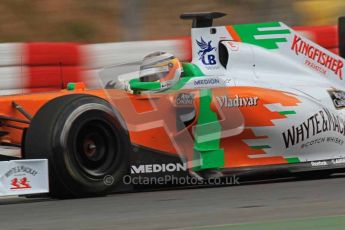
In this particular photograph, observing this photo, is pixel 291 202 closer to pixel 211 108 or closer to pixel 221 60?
pixel 211 108

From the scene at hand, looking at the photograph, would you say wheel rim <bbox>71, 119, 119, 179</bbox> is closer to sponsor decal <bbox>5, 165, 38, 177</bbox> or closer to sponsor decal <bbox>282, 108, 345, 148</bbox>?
sponsor decal <bbox>5, 165, 38, 177</bbox>

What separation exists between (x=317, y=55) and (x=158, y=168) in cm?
228

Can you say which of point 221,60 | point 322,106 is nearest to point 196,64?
point 221,60

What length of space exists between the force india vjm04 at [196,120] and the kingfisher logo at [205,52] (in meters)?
0.01

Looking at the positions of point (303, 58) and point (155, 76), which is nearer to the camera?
point (155, 76)

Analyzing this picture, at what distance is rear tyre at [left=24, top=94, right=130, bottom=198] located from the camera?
6.07 m

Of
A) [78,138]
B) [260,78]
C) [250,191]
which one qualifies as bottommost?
[250,191]

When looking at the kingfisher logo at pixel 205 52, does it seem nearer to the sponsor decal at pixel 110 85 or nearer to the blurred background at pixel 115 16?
the sponsor decal at pixel 110 85

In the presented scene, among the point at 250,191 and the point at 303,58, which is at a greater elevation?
the point at 303,58

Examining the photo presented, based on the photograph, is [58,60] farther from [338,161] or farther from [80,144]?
[338,161]

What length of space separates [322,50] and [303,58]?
259 millimetres

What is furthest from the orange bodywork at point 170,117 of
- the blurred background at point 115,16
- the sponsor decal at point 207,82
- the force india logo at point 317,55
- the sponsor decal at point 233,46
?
the blurred background at point 115,16

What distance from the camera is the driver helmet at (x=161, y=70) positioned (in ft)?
23.4

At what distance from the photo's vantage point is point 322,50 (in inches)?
311
